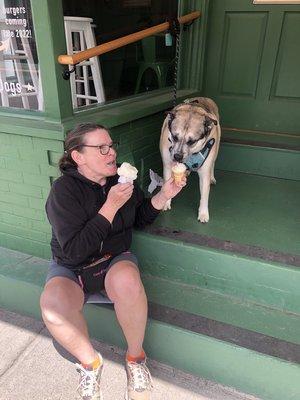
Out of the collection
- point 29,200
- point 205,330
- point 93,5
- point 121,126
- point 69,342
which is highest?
point 93,5

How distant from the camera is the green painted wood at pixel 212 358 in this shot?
1979 mm

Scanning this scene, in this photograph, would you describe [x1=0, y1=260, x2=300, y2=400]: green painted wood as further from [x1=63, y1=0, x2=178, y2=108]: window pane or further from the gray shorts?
[x1=63, y1=0, x2=178, y2=108]: window pane

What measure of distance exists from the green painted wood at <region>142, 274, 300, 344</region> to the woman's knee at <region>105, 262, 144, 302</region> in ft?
1.63

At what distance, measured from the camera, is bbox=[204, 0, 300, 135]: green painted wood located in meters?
3.56

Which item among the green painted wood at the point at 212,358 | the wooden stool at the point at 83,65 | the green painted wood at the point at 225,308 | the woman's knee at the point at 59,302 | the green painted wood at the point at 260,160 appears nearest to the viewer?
the woman's knee at the point at 59,302

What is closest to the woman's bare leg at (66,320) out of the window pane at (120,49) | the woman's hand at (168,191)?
the woman's hand at (168,191)

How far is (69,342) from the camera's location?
1874 millimetres

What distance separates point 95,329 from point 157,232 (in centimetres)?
82

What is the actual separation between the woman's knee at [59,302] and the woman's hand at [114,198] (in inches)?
18.2

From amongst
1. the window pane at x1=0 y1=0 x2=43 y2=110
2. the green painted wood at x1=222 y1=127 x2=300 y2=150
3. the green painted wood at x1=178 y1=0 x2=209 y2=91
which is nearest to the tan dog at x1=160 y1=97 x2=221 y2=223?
the window pane at x1=0 y1=0 x2=43 y2=110

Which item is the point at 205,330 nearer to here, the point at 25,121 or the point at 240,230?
the point at 240,230

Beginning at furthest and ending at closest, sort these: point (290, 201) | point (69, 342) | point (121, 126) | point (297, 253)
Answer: point (290, 201) < point (121, 126) < point (297, 253) < point (69, 342)

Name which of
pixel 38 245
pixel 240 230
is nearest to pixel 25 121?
pixel 38 245

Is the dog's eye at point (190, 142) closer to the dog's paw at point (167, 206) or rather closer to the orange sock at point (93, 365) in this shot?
the dog's paw at point (167, 206)
